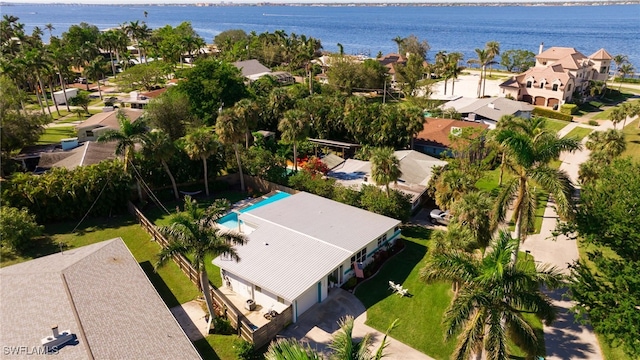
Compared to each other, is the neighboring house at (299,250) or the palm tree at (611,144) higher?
the palm tree at (611,144)

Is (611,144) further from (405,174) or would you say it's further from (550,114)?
(550,114)

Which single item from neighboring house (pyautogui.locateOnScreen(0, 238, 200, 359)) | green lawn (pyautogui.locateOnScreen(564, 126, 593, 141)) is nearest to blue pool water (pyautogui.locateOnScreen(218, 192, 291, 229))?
neighboring house (pyautogui.locateOnScreen(0, 238, 200, 359))

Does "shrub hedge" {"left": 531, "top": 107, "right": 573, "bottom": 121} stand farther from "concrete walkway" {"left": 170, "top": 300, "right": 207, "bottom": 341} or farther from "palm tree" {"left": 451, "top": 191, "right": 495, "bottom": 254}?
"concrete walkway" {"left": 170, "top": 300, "right": 207, "bottom": 341}

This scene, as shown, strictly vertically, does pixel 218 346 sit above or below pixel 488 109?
below

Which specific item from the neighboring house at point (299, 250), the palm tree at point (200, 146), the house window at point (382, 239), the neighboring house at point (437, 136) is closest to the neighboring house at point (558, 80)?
the neighboring house at point (437, 136)

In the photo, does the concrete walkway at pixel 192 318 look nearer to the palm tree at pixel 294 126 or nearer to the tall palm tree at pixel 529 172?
the tall palm tree at pixel 529 172

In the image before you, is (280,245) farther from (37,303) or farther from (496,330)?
(496,330)

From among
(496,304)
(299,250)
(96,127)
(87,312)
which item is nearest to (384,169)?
(299,250)
